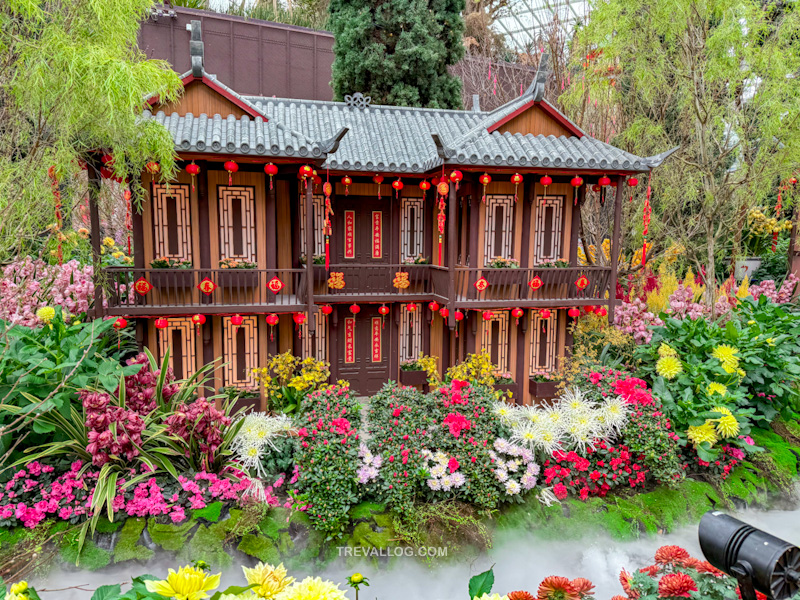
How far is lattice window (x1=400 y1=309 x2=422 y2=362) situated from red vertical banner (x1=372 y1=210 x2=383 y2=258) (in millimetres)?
1271

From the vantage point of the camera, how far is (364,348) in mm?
9867

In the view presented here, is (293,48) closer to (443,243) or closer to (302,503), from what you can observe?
(443,243)

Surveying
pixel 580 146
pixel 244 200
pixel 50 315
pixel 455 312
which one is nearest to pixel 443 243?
pixel 455 312

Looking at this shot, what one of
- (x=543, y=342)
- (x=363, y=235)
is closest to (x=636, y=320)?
(x=543, y=342)

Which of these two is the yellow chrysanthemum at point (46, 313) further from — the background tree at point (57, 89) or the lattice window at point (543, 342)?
the lattice window at point (543, 342)

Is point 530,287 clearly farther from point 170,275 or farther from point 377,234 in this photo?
point 170,275

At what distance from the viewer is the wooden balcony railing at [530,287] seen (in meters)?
8.71

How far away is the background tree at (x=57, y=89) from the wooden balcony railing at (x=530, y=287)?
5397mm

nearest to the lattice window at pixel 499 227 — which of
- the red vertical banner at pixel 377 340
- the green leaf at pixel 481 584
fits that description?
the red vertical banner at pixel 377 340

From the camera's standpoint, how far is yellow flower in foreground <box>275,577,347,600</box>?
152 cm

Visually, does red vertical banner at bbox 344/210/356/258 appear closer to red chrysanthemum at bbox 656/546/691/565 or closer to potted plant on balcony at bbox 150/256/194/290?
potted plant on balcony at bbox 150/256/194/290

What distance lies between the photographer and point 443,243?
9430 millimetres

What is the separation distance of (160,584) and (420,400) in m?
5.21

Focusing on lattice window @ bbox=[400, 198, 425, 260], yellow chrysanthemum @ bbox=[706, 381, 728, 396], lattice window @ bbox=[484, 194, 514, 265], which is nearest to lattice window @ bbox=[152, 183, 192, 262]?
lattice window @ bbox=[400, 198, 425, 260]
